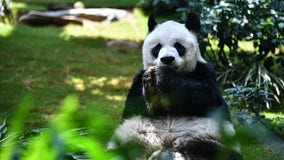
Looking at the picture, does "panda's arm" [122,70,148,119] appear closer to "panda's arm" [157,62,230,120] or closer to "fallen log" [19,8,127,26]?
"panda's arm" [157,62,230,120]

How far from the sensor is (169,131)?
3.02m

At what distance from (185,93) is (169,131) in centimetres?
26

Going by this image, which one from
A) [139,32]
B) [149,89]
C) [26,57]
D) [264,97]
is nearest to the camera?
[149,89]

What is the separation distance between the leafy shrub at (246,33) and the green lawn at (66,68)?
1.47m

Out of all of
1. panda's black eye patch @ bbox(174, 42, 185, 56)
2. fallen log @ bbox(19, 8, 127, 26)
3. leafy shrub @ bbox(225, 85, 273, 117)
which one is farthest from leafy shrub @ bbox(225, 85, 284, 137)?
fallen log @ bbox(19, 8, 127, 26)

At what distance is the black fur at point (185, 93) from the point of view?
2.92 meters

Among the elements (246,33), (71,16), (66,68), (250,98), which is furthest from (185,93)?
(71,16)

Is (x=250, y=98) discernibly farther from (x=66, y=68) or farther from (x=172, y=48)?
(x=66, y=68)

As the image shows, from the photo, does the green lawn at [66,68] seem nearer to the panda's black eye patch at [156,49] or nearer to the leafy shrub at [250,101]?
the leafy shrub at [250,101]

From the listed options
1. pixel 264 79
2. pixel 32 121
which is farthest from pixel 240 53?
pixel 32 121

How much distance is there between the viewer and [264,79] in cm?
669

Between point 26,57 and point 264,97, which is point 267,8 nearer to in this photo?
point 264,97

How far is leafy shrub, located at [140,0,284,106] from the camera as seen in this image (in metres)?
6.37

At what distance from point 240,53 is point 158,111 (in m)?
4.40
